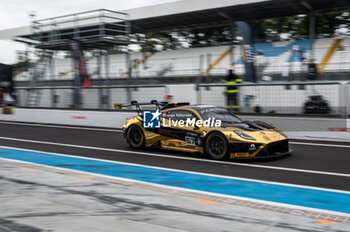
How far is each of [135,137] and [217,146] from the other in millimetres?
2660

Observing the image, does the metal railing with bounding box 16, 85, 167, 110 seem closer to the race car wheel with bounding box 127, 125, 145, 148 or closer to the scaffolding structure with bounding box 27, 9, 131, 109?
the scaffolding structure with bounding box 27, 9, 131, 109

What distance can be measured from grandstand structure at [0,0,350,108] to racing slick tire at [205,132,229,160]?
7590 millimetres

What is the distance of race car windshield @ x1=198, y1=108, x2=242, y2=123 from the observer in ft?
28.9

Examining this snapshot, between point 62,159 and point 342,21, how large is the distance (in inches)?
753

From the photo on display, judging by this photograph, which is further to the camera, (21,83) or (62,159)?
(21,83)

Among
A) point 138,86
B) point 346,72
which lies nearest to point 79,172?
point 138,86

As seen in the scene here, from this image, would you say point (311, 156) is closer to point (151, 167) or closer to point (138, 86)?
point (151, 167)

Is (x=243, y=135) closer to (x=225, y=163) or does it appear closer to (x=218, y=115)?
(x=225, y=163)

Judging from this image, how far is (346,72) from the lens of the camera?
635 inches

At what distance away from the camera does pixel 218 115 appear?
29.2 feet

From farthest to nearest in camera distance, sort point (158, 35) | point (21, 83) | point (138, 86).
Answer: point (158, 35)
point (21, 83)
point (138, 86)

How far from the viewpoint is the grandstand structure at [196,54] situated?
666 inches

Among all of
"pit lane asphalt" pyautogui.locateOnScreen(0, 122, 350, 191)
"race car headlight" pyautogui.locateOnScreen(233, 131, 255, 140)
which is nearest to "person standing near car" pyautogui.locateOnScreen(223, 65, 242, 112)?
"pit lane asphalt" pyautogui.locateOnScreen(0, 122, 350, 191)

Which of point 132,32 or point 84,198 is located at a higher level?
point 132,32
